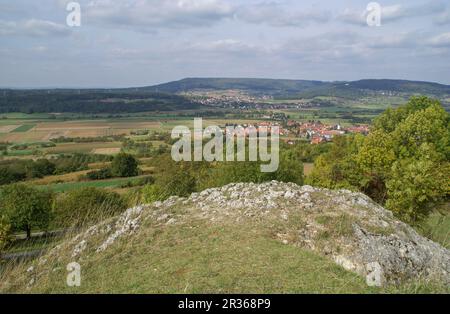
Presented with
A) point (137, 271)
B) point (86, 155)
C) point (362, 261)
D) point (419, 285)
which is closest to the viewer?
point (419, 285)

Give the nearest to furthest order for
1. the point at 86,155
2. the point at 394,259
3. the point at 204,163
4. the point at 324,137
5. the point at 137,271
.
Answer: the point at 137,271, the point at 394,259, the point at 204,163, the point at 86,155, the point at 324,137

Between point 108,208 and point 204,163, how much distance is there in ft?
80.0

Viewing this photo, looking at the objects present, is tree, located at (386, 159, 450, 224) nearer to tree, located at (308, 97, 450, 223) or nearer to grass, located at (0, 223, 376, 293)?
tree, located at (308, 97, 450, 223)

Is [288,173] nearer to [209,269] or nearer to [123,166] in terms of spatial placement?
[209,269]

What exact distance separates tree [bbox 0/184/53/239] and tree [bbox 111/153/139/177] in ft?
62.5

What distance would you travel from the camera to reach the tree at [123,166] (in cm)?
5484

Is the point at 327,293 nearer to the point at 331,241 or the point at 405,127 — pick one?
the point at 331,241

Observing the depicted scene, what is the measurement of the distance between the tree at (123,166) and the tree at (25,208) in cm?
1905

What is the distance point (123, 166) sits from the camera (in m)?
54.8

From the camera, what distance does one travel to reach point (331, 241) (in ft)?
28.3

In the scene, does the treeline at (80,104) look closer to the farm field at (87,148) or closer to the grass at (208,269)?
Answer: the farm field at (87,148)

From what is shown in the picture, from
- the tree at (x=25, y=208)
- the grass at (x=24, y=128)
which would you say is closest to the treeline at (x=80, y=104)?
the grass at (x=24, y=128)

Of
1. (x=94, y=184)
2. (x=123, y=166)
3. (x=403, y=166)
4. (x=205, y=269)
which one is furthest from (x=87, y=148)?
(x=205, y=269)
